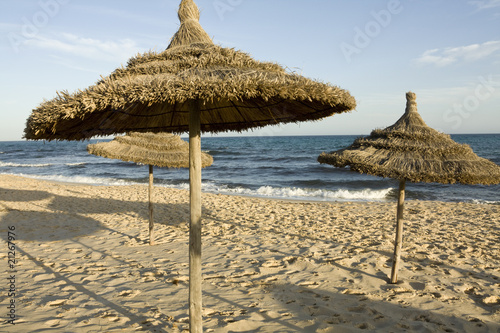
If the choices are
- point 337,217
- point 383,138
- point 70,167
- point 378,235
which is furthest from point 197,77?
point 70,167

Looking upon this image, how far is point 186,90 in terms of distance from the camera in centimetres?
205

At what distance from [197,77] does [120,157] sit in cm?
435

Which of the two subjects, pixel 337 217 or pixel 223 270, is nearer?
pixel 223 270

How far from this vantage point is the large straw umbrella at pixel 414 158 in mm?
3777

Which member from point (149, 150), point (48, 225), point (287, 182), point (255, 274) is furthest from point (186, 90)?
point (287, 182)

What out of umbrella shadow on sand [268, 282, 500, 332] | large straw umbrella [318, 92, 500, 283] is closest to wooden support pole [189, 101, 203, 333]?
umbrella shadow on sand [268, 282, 500, 332]

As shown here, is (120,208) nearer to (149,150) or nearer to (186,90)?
(149,150)

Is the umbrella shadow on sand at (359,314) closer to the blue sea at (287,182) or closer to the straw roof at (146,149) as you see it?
the straw roof at (146,149)

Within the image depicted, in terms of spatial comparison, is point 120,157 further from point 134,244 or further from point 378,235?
point 378,235

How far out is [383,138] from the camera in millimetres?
4289

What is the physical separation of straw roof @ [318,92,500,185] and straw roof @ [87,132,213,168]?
10.7 ft

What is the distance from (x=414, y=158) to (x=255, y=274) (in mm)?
2702

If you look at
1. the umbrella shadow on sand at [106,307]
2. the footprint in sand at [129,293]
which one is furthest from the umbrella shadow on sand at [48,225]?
the footprint in sand at [129,293]

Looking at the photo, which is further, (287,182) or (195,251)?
(287,182)
